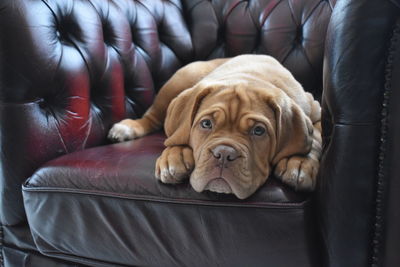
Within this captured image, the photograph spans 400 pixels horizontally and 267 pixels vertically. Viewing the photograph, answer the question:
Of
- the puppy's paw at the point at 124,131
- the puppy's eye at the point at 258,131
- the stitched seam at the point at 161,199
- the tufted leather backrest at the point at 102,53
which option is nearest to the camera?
the stitched seam at the point at 161,199

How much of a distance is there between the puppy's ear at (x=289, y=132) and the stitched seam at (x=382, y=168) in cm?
29

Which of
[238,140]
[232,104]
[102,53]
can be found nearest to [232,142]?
[238,140]

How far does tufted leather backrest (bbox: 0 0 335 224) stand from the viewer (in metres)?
1.29

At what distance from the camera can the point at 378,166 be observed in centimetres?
88

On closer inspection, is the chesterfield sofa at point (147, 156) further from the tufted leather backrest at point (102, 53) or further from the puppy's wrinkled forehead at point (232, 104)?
the puppy's wrinkled forehead at point (232, 104)

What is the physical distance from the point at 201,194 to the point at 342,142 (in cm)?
38

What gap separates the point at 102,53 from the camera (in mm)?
1579

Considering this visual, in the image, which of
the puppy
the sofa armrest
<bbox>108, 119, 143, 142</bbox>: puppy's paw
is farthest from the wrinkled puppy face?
<bbox>108, 119, 143, 142</bbox>: puppy's paw

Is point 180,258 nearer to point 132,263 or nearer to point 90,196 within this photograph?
point 132,263

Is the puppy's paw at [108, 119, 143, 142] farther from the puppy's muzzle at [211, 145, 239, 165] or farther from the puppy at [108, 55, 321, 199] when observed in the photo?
the puppy's muzzle at [211, 145, 239, 165]

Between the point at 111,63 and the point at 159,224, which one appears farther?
the point at 111,63

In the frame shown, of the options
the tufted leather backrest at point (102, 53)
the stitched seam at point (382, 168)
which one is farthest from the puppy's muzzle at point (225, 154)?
the tufted leather backrest at point (102, 53)

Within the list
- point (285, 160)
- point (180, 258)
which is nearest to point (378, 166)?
point (285, 160)

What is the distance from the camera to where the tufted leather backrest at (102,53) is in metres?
1.29
